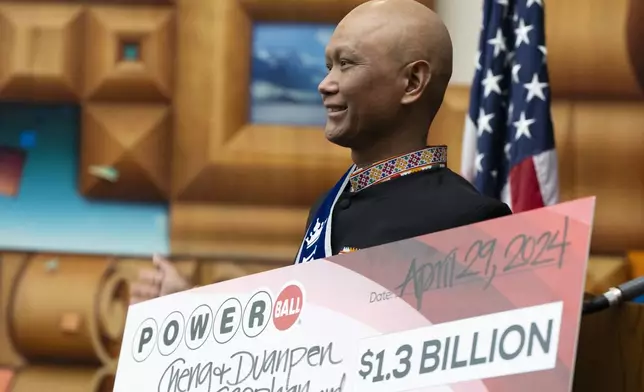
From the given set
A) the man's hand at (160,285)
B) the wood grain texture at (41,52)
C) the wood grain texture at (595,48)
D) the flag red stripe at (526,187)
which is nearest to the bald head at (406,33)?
the man's hand at (160,285)

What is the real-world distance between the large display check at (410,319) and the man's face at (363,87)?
0.87 feet

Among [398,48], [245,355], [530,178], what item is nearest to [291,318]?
[245,355]

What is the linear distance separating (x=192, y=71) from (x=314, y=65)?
1.07 feet

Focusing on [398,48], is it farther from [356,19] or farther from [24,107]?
[24,107]

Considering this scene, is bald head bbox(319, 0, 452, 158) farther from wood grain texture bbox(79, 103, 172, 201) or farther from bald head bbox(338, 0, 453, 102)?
wood grain texture bbox(79, 103, 172, 201)

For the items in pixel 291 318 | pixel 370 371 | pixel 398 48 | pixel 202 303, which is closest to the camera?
pixel 370 371

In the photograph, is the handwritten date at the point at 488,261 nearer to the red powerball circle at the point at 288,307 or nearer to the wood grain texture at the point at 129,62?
the red powerball circle at the point at 288,307

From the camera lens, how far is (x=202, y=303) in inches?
48.7

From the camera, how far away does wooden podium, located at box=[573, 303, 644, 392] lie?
42.2 inches

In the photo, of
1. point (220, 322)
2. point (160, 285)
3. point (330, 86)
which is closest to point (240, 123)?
point (160, 285)

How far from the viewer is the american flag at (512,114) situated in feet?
7.80

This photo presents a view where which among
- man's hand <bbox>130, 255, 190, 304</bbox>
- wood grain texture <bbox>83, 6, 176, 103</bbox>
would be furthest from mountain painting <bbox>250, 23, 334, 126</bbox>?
man's hand <bbox>130, 255, 190, 304</bbox>

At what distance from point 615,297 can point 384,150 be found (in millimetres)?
404

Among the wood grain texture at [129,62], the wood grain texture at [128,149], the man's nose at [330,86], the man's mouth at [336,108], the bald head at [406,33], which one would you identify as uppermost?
the bald head at [406,33]
